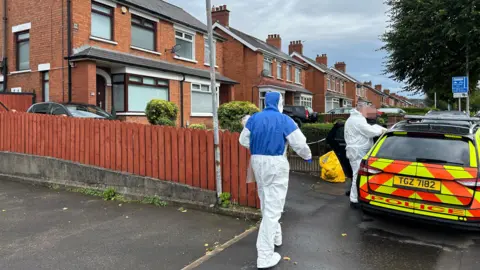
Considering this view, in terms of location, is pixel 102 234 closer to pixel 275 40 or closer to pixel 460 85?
pixel 460 85

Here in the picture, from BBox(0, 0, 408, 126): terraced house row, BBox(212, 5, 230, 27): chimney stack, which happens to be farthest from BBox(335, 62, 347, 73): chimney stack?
BBox(0, 0, 408, 126): terraced house row

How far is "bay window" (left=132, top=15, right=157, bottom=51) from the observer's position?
646 inches

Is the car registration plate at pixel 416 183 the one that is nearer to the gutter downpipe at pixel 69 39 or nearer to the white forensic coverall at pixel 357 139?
the white forensic coverall at pixel 357 139

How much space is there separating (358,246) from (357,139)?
2.22 metres

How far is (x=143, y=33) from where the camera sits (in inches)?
664

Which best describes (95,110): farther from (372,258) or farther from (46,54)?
(372,258)

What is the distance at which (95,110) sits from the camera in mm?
11539

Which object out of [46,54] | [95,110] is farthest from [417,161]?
[46,54]

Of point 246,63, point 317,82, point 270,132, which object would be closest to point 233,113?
point 270,132

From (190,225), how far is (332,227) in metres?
2.01

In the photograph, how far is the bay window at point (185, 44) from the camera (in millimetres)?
19230

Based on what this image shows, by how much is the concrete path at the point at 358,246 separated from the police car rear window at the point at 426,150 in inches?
39.2

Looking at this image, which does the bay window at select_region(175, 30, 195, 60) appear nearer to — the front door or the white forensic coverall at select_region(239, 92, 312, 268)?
the front door

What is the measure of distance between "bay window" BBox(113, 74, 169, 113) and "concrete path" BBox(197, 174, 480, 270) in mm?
10832
